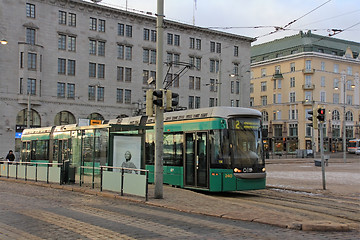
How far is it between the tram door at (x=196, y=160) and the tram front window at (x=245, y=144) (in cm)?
104

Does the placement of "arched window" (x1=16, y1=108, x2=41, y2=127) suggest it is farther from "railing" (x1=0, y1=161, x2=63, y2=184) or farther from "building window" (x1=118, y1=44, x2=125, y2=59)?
"railing" (x1=0, y1=161, x2=63, y2=184)

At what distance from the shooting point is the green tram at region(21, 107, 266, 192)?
16.1 m

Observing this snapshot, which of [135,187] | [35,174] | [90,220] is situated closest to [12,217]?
[90,220]

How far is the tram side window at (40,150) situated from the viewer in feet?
90.7

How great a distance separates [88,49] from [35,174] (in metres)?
38.3

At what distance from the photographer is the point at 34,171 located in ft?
72.2

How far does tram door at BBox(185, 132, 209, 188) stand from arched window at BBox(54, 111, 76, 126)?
4144 centimetres

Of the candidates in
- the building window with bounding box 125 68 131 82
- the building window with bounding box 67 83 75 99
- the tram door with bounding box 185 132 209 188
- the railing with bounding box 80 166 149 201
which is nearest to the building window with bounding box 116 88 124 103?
the building window with bounding box 125 68 131 82

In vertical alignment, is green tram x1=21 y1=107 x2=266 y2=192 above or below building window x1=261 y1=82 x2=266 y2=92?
below

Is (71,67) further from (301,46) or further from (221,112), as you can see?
(301,46)

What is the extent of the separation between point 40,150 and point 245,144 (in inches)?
662

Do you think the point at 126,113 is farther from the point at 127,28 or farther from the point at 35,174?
the point at 35,174

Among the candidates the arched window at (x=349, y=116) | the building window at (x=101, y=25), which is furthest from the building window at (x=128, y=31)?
the arched window at (x=349, y=116)

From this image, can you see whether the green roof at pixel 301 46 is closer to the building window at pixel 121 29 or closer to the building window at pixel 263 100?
the building window at pixel 263 100
